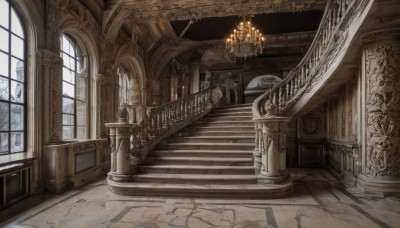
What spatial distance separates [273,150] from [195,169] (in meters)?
1.63

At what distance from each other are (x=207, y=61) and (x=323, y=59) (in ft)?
23.7

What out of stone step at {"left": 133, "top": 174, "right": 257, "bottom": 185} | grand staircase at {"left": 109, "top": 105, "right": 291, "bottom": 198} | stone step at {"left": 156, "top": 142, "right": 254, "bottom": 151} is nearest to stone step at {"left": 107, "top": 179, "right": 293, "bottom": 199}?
grand staircase at {"left": 109, "top": 105, "right": 291, "bottom": 198}

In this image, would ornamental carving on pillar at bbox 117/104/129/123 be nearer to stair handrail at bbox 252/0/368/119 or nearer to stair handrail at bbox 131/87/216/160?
stair handrail at bbox 131/87/216/160

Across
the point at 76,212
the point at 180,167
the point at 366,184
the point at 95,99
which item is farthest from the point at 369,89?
the point at 95,99

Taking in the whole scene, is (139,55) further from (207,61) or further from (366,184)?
(366,184)

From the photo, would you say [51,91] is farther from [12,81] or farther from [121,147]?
[121,147]

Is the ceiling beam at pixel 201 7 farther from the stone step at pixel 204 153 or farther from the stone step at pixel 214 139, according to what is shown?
the stone step at pixel 204 153

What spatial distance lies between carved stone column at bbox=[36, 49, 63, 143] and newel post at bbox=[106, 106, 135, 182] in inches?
46.2

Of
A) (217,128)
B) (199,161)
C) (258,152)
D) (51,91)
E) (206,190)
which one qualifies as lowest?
(206,190)

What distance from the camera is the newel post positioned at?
15.6 ft

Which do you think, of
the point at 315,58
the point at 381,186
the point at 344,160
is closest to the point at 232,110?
the point at 315,58

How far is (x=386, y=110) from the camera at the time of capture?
421 centimetres

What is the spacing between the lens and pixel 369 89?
4.39 m

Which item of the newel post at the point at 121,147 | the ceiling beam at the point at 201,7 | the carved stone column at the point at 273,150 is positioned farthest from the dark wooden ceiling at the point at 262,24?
the newel post at the point at 121,147
